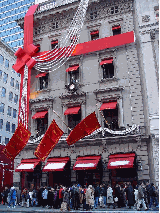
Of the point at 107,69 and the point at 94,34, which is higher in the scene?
the point at 94,34

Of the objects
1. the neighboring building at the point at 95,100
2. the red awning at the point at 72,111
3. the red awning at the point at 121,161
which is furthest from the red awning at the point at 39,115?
the red awning at the point at 121,161

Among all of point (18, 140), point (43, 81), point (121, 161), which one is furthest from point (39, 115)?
point (121, 161)

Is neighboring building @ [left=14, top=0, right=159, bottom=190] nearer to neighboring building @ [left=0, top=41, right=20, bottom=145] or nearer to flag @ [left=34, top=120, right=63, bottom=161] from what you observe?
flag @ [left=34, top=120, right=63, bottom=161]

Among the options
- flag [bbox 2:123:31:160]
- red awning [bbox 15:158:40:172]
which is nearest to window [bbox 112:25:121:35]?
flag [bbox 2:123:31:160]

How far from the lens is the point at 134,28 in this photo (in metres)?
25.1

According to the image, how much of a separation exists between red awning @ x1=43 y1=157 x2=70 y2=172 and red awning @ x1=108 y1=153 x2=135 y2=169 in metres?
4.20

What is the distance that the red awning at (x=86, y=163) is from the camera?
2084 cm

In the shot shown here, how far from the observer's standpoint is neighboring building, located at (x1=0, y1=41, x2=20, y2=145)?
46.0 m

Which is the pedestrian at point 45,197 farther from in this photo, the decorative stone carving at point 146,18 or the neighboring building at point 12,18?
the neighboring building at point 12,18

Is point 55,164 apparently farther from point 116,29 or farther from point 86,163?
point 116,29

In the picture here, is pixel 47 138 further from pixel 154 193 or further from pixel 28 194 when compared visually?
pixel 154 193

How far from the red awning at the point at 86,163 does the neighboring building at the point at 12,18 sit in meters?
66.1

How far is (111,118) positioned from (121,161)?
14.7ft

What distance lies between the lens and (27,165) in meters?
23.5
